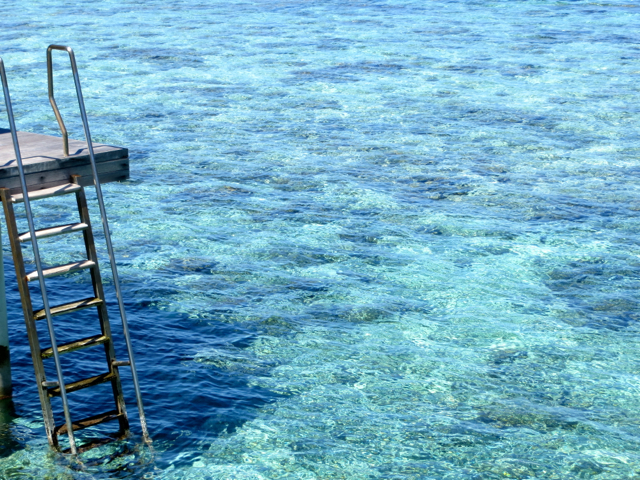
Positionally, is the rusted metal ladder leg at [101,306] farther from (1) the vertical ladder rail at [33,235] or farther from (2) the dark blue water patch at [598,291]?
(2) the dark blue water patch at [598,291]

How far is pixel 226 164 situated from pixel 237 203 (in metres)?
2.67

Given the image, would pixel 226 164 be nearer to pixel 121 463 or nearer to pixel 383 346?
pixel 383 346

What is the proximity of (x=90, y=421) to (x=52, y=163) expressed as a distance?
2460 millimetres

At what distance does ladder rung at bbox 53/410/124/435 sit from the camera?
26.3 feet

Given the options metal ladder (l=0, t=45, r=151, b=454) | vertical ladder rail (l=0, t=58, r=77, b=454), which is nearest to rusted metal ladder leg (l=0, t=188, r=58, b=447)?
metal ladder (l=0, t=45, r=151, b=454)

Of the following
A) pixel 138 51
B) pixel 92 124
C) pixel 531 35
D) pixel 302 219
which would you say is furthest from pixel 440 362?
pixel 531 35

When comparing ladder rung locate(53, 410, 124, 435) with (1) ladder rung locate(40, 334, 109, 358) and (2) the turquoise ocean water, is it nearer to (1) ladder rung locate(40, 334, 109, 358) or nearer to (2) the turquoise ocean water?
(2) the turquoise ocean water

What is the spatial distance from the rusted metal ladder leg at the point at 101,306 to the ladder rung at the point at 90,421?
3.0 inches

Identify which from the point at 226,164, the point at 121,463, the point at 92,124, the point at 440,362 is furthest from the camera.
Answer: the point at 92,124

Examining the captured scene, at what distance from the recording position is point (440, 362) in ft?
33.8

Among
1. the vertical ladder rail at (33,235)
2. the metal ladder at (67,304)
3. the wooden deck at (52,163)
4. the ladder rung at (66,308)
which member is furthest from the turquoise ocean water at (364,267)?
the wooden deck at (52,163)

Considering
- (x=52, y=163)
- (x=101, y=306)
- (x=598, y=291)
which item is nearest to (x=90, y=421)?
(x=101, y=306)

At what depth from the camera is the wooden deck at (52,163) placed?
7598 mm

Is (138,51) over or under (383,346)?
over
